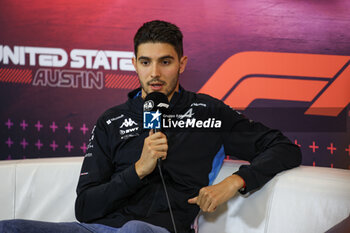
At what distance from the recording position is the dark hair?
6.20ft

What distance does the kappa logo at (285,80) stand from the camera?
2.69 meters

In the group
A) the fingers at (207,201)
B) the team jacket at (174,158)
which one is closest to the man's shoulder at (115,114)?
the team jacket at (174,158)

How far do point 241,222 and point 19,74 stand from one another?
198 centimetres

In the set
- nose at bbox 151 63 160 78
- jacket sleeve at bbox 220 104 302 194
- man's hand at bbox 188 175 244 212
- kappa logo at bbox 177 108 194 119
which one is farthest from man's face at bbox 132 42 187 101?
man's hand at bbox 188 175 244 212

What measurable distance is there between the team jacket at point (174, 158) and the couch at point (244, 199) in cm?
9

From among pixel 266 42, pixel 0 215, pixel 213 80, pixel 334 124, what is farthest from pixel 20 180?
pixel 334 124

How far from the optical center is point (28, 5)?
10.0 feet

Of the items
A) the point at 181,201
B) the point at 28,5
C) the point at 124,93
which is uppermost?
the point at 28,5

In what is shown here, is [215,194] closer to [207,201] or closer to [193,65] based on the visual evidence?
[207,201]

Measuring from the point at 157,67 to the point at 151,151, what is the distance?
0.42 meters

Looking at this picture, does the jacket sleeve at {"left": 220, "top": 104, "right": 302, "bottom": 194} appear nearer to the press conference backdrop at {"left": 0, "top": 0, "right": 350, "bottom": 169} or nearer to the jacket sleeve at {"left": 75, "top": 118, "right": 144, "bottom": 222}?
the jacket sleeve at {"left": 75, "top": 118, "right": 144, "bottom": 222}

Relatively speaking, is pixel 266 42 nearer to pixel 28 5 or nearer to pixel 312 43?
pixel 312 43

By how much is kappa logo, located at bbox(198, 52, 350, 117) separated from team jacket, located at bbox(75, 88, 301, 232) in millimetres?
859

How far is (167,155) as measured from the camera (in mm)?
1843
